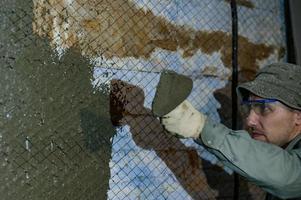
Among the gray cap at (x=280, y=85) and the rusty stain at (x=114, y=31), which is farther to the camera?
the rusty stain at (x=114, y=31)

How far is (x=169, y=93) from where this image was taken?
114 cm

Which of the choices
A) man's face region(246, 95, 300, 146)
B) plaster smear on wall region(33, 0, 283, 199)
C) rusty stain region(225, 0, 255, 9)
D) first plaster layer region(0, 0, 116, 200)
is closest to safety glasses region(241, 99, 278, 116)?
man's face region(246, 95, 300, 146)

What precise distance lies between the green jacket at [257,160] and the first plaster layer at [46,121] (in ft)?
2.24

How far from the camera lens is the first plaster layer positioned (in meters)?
1.49

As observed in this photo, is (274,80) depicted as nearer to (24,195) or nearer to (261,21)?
(261,21)

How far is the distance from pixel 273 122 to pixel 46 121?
0.88 metres

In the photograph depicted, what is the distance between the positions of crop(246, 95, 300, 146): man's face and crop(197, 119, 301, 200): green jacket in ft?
0.97

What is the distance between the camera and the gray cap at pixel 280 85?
1390 millimetres

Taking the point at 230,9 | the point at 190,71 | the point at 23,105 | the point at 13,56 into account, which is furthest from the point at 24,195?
the point at 230,9

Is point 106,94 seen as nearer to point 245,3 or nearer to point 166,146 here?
point 166,146

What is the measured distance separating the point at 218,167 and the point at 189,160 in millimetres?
205

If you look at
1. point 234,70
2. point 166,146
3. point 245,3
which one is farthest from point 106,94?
point 245,3

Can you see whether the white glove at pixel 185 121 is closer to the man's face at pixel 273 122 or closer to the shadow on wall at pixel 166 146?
the man's face at pixel 273 122

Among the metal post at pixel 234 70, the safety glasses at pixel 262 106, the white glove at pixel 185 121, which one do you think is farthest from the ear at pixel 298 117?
the metal post at pixel 234 70
